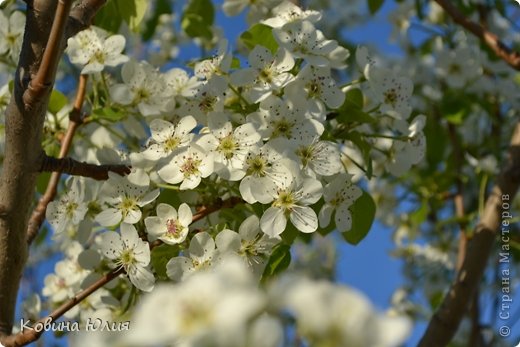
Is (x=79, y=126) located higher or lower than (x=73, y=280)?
higher

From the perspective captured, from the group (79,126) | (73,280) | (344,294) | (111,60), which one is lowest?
(73,280)

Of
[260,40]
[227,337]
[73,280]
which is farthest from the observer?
[73,280]

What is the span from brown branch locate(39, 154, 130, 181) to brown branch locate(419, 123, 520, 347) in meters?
0.69

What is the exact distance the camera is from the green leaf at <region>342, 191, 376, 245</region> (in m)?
1.29

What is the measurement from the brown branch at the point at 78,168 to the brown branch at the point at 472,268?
0.69 metres

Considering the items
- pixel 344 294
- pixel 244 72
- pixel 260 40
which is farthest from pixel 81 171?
pixel 344 294

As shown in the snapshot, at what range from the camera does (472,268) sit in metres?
1.55

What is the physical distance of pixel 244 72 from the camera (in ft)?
4.01

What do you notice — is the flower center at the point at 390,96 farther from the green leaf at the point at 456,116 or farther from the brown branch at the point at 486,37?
the green leaf at the point at 456,116

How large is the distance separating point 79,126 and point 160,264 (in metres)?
0.42

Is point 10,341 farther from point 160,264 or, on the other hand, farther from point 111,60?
point 111,60

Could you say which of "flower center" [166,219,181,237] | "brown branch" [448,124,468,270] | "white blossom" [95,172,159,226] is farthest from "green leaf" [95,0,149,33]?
"brown branch" [448,124,468,270]

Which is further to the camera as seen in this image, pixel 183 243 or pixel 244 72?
pixel 244 72

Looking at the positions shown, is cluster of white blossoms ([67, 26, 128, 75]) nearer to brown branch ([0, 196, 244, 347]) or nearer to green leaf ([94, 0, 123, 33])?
green leaf ([94, 0, 123, 33])
